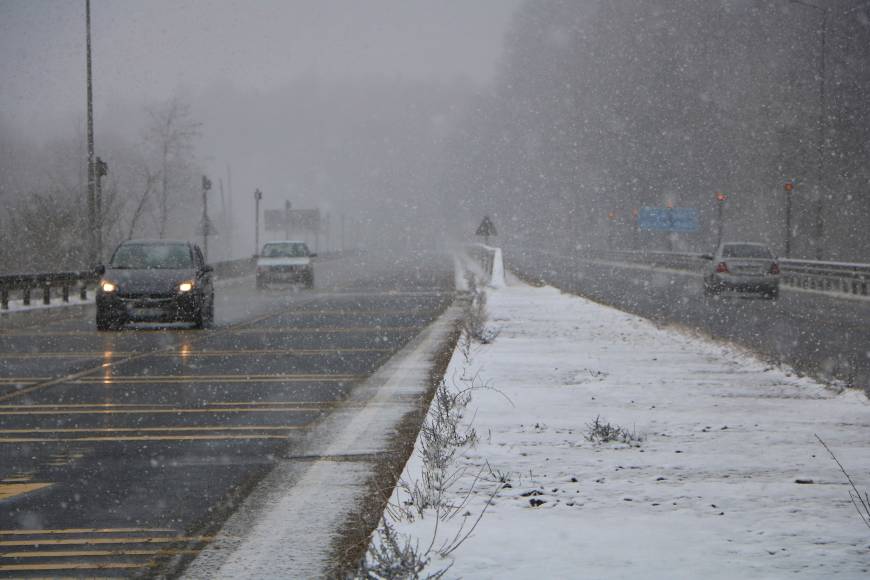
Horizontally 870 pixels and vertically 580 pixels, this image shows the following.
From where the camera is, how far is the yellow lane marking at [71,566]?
5590 millimetres

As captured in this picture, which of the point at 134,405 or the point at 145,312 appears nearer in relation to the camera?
the point at 134,405

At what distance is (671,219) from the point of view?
238 feet

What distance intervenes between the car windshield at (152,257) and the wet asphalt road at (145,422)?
4.23 feet

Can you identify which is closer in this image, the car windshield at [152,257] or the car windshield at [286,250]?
the car windshield at [152,257]

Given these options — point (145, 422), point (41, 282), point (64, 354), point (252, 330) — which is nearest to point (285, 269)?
point (41, 282)

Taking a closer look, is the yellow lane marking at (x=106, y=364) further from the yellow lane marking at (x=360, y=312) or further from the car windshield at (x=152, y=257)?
the yellow lane marking at (x=360, y=312)

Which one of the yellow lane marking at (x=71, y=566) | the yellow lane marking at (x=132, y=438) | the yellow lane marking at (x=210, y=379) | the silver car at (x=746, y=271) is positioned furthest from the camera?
the silver car at (x=746, y=271)

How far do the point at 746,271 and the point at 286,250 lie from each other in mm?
17507

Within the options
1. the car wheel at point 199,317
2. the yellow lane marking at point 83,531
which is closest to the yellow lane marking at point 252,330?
the car wheel at point 199,317

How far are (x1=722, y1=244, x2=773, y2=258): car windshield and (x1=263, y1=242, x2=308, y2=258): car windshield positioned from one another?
15.7 metres

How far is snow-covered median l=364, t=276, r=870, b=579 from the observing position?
17.1 feet

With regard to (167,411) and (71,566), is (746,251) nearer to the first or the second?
(167,411)

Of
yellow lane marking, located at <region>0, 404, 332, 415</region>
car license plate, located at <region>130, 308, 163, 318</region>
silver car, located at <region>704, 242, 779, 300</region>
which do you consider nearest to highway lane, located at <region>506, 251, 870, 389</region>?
silver car, located at <region>704, 242, 779, 300</region>

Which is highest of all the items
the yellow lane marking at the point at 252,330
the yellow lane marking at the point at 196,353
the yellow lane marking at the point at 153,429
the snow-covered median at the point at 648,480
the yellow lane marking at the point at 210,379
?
the snow-covered median at the point at 648,480
